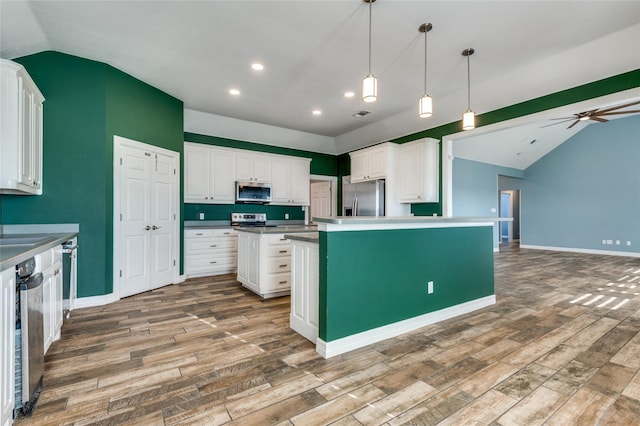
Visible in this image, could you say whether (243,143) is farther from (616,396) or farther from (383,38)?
(616,396)

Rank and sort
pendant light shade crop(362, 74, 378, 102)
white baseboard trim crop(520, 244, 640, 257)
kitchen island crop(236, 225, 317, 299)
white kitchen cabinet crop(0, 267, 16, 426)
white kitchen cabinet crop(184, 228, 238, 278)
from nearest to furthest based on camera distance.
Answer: white kitchen cabinet crop(0, 267, 16, 426) < pendant light shade crop(362, 74, 378, 102) < kitchen island crop(236, 225, 317, 299) < white kitchen cabinet crop(184, 228, 238, 278) < white baseboard trim crop(520, 244, 640, 257)

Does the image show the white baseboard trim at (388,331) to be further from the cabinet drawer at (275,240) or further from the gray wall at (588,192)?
the gray wall at (588,192)

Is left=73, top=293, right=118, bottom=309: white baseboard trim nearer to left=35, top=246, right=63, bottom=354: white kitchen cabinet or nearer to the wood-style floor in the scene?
the wood-style floor

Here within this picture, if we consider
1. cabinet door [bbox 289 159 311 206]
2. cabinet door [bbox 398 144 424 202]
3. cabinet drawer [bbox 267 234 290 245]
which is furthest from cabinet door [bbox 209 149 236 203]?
cabinet door [bbox 398 144 424 202]

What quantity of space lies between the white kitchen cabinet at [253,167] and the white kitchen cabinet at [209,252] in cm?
121

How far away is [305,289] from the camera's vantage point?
8.48ft

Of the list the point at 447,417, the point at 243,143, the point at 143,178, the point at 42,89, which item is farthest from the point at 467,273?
the point at 42,89

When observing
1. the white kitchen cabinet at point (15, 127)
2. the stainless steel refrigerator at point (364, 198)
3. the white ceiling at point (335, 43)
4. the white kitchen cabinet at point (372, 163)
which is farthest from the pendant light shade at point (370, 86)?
the stainless steel refrigerator at point (364, 198)

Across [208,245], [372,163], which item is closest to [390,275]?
[208,245]

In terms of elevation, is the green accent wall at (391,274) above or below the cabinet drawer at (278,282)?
above

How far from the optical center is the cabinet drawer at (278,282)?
146 inches

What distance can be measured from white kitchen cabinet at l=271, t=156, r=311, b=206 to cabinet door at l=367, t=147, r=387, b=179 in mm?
1447

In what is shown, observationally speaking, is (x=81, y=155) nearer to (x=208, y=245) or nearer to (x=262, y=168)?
(x=208, y=245)

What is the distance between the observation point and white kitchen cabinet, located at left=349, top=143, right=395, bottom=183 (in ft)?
18.8
